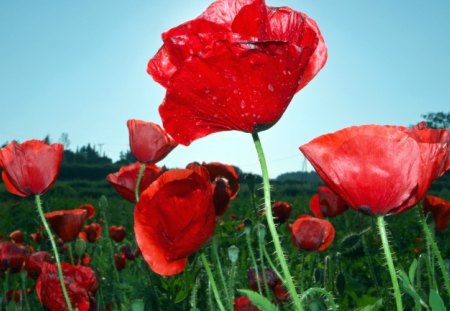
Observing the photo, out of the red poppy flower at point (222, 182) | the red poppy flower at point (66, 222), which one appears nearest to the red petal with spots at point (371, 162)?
the red poppy flower at point (222, 182)

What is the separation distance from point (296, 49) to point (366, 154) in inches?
5.7

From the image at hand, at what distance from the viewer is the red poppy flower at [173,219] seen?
855 millimetres

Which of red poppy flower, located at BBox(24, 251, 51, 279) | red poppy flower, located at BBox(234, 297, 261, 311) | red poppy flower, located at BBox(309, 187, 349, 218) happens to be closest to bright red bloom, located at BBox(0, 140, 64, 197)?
red poppy flower, located at BBox(234, 297, 261, 311)

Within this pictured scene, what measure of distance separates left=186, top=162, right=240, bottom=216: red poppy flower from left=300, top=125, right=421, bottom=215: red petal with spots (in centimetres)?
45

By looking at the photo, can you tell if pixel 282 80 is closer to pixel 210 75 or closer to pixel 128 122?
pixel 210 75

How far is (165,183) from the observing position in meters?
0.87

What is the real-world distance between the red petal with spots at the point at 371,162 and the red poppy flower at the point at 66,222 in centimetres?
160

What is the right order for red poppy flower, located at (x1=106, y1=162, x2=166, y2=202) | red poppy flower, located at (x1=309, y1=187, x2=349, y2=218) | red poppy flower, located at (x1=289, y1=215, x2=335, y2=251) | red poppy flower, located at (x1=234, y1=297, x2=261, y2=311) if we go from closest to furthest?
1. red poppy flower, located at (x1=234, y1=297, x2=261, y2=311)
2. red poppy flower, located at (x1=106, y1=162, x2=166, y2=202)
3. red poppy flower, located at (x1=289, y1=215, x2=335, y2=251)
4. red poppy flower, located at (x1=309, y1=187, x2=349, y2=218)

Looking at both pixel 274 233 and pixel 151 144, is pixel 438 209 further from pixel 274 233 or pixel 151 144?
pixel 274 233

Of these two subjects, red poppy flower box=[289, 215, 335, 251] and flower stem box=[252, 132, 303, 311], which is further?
red poppy flower box=[289, 215, 335, 251]

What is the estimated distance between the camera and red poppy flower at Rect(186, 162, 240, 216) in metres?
1.12

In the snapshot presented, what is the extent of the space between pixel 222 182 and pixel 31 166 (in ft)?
1.82

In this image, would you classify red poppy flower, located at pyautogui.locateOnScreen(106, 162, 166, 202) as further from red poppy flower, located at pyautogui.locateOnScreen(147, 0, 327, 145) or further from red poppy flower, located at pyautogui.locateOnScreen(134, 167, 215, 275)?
red poppy flower, located at pyautogui.locateOnScreen(147, 0, 327, 145)

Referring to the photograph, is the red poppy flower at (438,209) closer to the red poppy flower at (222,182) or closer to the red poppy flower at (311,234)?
the red poppy flower at (311,234)
